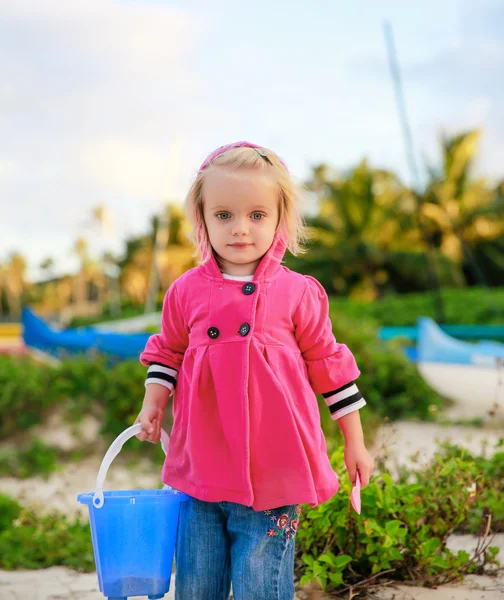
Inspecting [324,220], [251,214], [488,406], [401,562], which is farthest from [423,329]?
[324,220]

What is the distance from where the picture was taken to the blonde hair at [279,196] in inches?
82.2

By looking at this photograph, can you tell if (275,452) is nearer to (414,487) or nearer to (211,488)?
(211,488)

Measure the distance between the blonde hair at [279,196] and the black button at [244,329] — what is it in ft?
0.87

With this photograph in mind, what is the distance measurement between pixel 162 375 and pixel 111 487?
12.6 feet

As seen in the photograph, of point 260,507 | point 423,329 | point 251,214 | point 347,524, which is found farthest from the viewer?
point 423,329

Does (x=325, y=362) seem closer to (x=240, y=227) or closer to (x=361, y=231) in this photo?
(x=240, y=227)

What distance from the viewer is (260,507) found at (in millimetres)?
1967

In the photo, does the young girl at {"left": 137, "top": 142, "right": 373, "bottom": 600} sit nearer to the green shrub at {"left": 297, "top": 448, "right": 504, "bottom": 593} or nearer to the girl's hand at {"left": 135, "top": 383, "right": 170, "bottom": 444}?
the girl's hand at {"left": 135, "top": 383, "right": 170, "bottom": 444}

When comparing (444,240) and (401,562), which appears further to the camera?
(444,240)

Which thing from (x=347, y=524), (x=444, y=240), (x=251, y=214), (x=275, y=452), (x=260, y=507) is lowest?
(x=444, y=240)

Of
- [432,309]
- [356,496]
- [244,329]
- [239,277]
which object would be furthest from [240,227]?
[432,309]

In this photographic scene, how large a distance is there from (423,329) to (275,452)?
6.83 m

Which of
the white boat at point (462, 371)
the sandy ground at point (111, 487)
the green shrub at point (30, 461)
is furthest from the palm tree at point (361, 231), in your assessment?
the green shrub at point (30, 461)

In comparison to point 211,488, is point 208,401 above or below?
above
